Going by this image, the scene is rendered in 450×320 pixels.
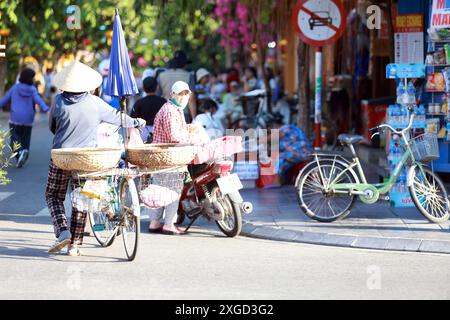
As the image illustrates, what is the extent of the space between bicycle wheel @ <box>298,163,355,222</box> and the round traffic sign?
4.05 meters

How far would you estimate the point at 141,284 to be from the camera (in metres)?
8.45

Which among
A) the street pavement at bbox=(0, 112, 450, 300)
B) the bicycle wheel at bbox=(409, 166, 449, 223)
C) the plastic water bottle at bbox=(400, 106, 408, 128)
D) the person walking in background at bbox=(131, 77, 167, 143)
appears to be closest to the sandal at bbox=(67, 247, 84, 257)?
the street pavement at bbox=(0, 112, 450, 300)

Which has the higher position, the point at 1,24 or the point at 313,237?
the point at 1,24

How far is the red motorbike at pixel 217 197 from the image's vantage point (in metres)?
10.8

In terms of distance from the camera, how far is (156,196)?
408 inches

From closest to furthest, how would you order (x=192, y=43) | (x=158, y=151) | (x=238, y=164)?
1. (x=158, y=151)
2. (x=238, y=164)
3. (x=192, y=43)

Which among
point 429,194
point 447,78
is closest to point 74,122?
point 429,194

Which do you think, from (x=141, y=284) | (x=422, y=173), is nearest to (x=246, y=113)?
(x=422, y=173)

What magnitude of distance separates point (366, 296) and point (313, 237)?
292 cm

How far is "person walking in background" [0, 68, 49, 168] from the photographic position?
1856cm

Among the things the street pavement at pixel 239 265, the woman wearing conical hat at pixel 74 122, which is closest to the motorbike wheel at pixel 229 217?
the street pavement at pixel 239 265

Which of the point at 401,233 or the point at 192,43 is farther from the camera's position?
the point at 192,43

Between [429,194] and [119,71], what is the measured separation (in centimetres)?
364
